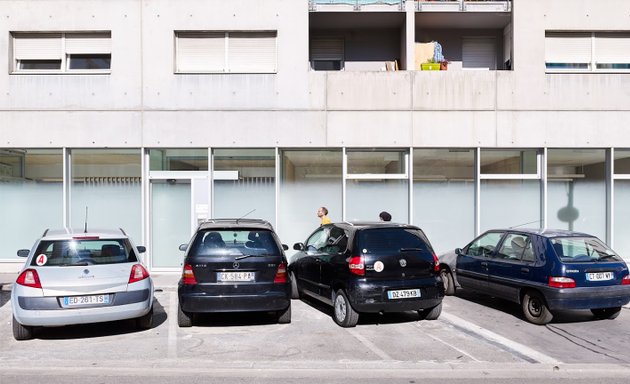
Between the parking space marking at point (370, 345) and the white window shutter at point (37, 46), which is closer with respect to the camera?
the parking space marking at point (370, 345)

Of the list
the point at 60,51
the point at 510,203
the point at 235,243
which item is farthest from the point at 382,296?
the point at 60,51

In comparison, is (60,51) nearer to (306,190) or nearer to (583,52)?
(306,190)

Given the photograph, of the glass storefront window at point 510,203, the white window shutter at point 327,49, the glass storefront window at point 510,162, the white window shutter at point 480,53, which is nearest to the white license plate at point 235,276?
the glass storefront window at point 510,203

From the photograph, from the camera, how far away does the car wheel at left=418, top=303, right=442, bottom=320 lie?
8.82 meters

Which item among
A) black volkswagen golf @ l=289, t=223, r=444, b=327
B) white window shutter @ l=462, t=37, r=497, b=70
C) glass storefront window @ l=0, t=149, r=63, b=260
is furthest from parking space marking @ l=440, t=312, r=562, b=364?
glass storefront window @ l=0, t=149, r=63, b=260

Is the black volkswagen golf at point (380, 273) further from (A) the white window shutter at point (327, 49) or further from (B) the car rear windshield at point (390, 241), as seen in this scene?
(A) the white window shutter at point (327, 49)

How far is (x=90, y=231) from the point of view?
845cm

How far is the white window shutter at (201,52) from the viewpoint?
45.9ft

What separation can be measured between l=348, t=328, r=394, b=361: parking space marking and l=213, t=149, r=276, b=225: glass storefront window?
6063 mm

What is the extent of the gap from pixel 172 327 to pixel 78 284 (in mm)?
1670

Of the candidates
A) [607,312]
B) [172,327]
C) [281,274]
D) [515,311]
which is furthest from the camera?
[515,311]

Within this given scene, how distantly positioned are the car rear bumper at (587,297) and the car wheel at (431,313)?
Answer: 1.58 metres

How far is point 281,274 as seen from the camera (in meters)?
8.14

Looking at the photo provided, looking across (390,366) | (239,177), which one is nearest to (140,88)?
(239,177)
